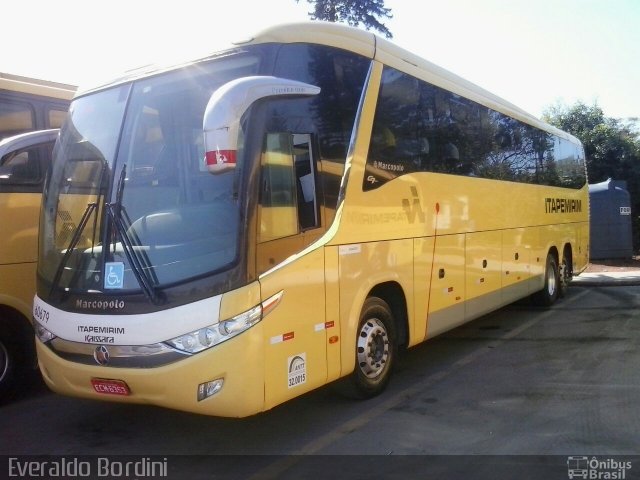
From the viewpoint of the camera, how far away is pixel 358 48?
19.6ft

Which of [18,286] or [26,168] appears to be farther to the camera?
[26,168]

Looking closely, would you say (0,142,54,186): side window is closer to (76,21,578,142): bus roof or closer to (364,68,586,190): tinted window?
(76,21,578,142): bus roof

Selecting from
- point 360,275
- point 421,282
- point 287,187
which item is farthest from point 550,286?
point 287,187

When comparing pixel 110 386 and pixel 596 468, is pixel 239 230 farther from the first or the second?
pixel 596 468

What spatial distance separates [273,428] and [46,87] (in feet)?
16.2

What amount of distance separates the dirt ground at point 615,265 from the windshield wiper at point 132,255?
15956mm

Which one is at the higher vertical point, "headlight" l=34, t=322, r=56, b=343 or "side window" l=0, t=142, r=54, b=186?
"side window" l=0, t=142, r=54, b=186

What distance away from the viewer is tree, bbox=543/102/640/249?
75.9ft

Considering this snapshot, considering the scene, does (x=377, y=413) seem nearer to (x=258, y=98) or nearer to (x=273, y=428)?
(x=273, y=428)

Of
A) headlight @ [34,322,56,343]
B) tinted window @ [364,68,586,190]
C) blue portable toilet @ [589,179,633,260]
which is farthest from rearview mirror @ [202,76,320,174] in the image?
blue portable toilet @ [589,179,633,260]

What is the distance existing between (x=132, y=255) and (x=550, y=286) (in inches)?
372

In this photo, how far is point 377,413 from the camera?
5.89 m

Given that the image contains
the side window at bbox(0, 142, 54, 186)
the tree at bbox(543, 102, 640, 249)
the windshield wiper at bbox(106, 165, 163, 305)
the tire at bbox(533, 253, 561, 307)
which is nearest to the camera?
the windshield wiper at bbox(106, 165, 163, 305)

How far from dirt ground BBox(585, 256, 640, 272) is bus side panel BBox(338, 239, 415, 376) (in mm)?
13264
